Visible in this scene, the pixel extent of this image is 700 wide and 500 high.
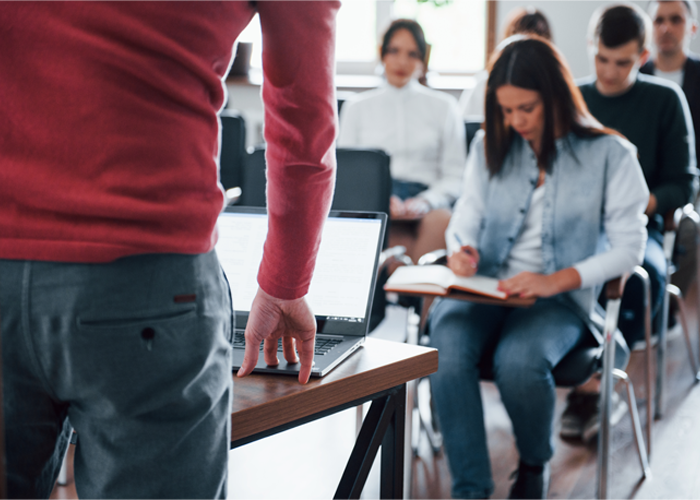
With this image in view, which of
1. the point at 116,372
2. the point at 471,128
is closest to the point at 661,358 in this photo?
the point at 471,128

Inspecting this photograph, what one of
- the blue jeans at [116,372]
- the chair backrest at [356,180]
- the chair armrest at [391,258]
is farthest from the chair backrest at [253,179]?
the blue jeans at [116,372]

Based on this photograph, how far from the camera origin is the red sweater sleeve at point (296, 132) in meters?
0.61

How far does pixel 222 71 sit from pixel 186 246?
156mm

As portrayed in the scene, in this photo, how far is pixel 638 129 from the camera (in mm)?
2586

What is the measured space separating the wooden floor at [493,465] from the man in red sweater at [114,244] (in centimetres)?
120

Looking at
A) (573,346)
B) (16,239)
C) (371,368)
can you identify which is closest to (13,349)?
(16,239)

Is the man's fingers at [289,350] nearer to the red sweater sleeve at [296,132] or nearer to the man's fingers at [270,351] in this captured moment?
the man's fingers at [270,351]

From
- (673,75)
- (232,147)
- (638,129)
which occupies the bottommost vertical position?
(232,147)

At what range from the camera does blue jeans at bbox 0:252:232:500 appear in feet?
1.63

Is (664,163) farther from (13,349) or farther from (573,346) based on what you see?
(13,349)

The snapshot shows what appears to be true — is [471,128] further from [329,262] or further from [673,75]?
[329,262]

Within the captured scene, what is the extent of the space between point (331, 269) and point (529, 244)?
1008 millimetres

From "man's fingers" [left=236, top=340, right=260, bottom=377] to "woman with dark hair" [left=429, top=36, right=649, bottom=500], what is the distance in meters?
0.98

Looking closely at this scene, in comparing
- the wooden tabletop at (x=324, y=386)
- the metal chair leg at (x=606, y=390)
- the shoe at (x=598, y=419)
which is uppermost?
the wooden tabletop at (x=324, y=386)
